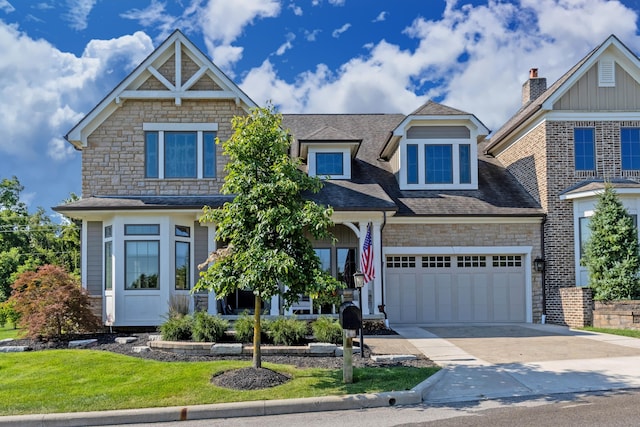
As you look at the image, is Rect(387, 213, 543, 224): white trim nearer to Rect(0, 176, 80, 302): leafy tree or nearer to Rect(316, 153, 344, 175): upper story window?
Rect(316, 153, 344, 175): upper story window

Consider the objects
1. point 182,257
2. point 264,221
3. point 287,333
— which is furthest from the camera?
point 182,257

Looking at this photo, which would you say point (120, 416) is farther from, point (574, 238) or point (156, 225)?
point (574, 238)

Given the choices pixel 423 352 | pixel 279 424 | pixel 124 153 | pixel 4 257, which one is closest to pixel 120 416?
pixel 279 424

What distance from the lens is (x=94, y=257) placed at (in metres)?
16.3

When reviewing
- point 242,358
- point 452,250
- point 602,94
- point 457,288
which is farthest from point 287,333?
point 602,94

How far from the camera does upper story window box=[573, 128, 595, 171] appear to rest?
18219 millimetres

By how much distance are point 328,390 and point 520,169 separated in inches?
552

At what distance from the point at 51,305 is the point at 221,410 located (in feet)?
23.9

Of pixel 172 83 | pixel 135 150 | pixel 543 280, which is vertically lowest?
pixel 543 280

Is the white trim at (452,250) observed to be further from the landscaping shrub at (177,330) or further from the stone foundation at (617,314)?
the landscaping shrub at (177,330)

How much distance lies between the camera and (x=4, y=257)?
28.5 metres

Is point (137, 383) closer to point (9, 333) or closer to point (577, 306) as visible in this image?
point (9, 333)

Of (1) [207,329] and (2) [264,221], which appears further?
(1) [207,329]

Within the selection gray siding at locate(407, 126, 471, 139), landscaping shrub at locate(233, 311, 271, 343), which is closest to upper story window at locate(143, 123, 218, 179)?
landscaping shrub at locate(233, 311, 271, 343)
